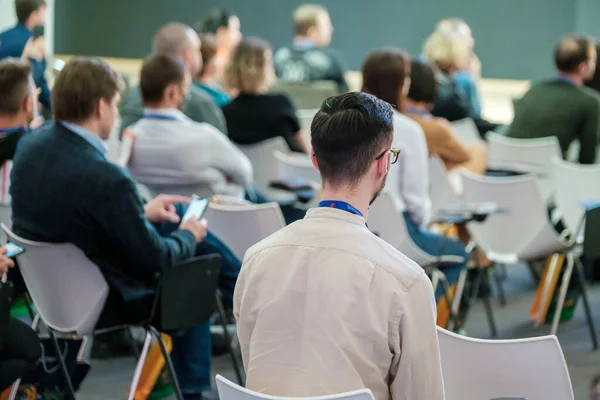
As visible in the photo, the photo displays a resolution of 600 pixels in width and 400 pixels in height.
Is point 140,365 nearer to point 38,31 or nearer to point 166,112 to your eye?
point 166,112

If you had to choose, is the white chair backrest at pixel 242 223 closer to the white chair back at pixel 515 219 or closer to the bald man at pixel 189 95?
the bald man at pixel 189 95

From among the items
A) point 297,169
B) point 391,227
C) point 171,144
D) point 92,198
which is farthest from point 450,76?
point 92,198

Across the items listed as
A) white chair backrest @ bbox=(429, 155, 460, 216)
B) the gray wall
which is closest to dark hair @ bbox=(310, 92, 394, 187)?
white chair backrest @ bbox=(429, 155, 460, 216)

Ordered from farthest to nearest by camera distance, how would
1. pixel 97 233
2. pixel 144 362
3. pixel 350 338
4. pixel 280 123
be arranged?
pixel 280 123 < pixel 144 362 < pixel 97 233 < pixel 350 338

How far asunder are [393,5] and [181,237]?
383 inches

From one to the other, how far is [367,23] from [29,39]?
6.44m

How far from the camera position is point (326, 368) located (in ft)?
6.64

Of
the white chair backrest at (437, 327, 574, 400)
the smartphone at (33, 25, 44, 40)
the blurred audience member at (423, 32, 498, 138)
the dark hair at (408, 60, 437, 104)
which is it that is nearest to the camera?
the white chair backrest at (437, 327, 574, 400)

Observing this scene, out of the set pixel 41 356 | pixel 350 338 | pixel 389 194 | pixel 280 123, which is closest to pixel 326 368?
pixel 350 338

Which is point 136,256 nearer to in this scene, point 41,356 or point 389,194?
point 41,356

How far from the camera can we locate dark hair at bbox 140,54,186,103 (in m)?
4.57

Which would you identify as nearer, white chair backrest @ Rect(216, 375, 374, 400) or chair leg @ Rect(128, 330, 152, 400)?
white chair backrest @ Rect(216, 375, 374, 400)

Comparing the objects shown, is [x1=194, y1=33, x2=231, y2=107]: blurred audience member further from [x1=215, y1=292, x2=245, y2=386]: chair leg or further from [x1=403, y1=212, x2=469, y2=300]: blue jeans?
[x1=215, y1=292, x2=245, y2=386]: chair leg

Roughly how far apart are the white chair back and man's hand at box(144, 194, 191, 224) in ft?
5.96
